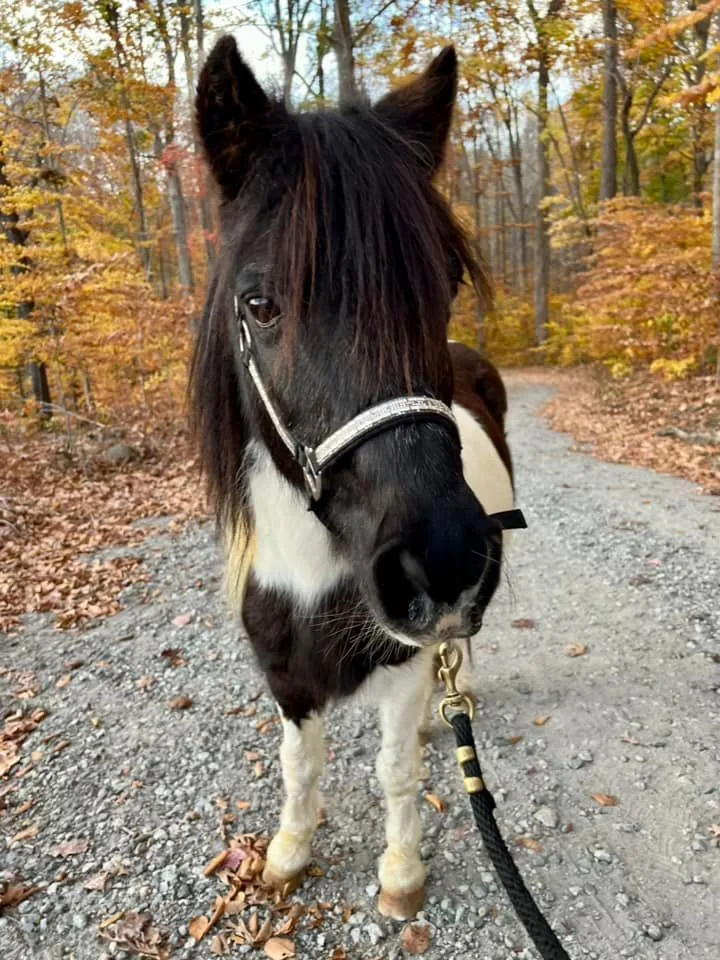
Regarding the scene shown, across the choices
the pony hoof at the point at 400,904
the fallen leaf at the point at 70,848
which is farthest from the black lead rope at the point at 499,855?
the fallen leaf at the point at 70,848

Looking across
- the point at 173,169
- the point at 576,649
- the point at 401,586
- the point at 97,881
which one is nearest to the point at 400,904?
the point at 97,881

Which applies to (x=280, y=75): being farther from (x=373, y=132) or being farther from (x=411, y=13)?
(x=411, y=13)

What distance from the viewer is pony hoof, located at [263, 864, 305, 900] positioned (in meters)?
2.43

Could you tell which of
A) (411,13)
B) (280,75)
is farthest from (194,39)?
(280,75)

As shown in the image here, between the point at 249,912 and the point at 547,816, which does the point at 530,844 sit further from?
the point at 249,912

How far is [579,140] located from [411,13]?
17055 millimetres

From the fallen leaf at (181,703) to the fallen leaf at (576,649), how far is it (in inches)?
99.7

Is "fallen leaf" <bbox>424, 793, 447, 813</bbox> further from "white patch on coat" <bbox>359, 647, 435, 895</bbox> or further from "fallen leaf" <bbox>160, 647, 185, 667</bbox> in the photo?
"fallen leaf" <bbox>160, 647, 185, 667</bbox>

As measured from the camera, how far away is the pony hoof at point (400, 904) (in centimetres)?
231

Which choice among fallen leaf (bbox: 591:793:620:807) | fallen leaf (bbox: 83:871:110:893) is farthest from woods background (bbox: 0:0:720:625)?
fallen leaf (bbox: 591:793:620:807)

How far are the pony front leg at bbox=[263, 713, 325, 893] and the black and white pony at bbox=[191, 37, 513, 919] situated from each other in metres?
0.16

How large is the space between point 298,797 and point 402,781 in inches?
19.3

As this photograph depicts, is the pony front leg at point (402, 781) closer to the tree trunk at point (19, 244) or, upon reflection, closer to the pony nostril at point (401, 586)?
the pony nostril at point (401, 586)

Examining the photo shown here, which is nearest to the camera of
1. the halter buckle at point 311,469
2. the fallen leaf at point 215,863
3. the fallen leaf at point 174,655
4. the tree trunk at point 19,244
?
the halter buckle at point 311,469
